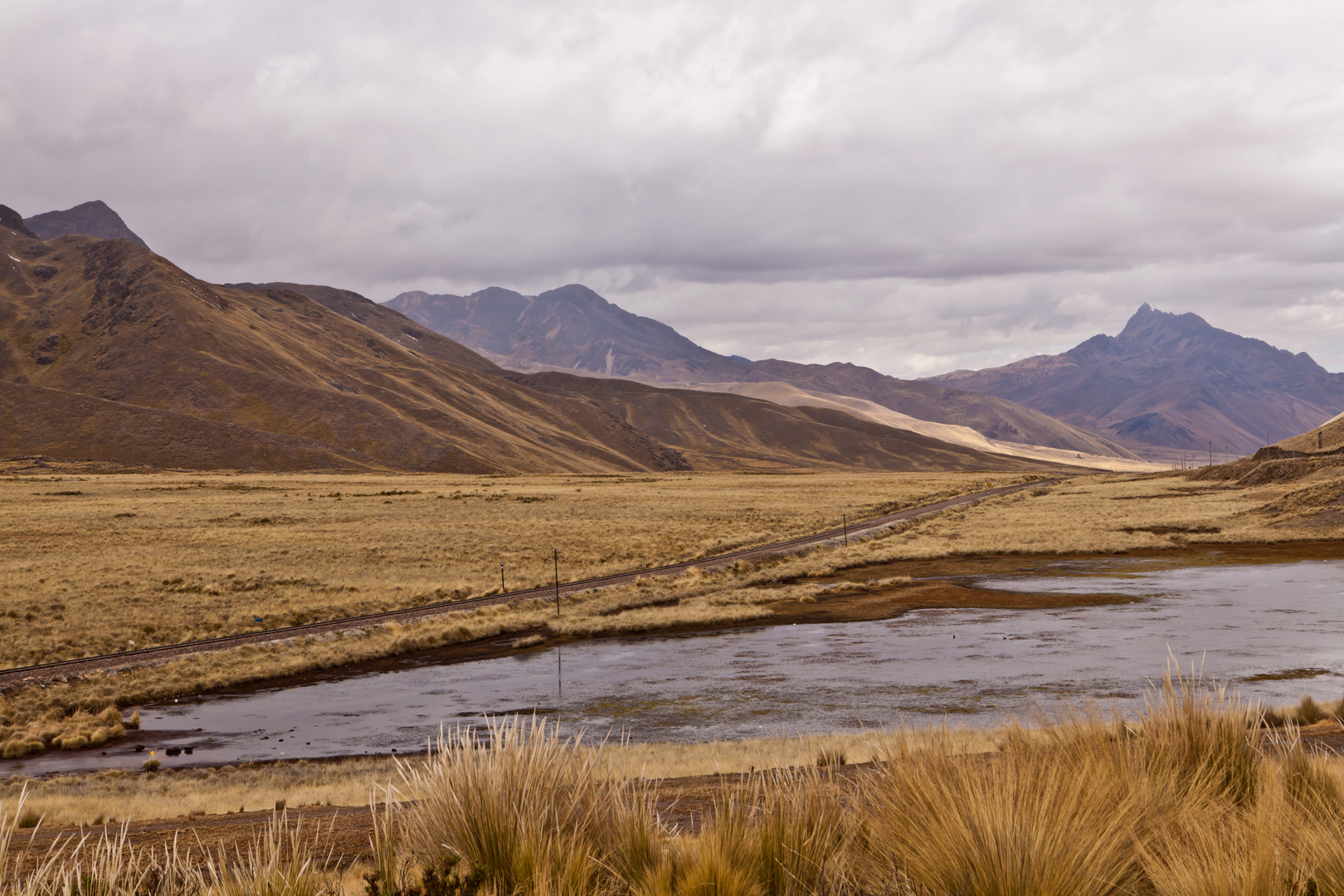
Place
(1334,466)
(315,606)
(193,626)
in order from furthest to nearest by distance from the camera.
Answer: (1334,466)
(315,606)
(193,626)

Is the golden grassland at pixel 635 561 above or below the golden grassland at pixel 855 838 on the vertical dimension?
below

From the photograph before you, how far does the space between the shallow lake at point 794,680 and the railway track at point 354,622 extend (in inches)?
202

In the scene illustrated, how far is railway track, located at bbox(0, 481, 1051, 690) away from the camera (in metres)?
27.2

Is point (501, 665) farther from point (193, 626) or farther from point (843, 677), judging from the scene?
point (193, 626)

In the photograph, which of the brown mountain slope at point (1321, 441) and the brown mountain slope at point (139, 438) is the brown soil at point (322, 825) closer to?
the brown mountain slope at point (1321, 441)

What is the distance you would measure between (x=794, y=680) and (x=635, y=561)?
29.0m

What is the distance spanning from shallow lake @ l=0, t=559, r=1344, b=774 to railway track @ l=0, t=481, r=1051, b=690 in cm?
513

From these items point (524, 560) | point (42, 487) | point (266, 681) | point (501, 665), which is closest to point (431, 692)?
point (501, 665)

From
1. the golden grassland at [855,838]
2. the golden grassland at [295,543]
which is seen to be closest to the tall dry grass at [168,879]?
the golden grassland at [855,838]

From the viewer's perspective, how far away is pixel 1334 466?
3366 inches

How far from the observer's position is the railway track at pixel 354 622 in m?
27.2

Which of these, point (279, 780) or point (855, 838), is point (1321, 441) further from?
point (855, 838)

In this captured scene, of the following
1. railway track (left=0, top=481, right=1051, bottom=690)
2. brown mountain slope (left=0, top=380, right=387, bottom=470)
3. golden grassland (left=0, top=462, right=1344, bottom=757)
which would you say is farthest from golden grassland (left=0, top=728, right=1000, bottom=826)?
brown mountain slope (left=0, top=380, right=387, bottom=470)

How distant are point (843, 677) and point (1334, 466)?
281ft
